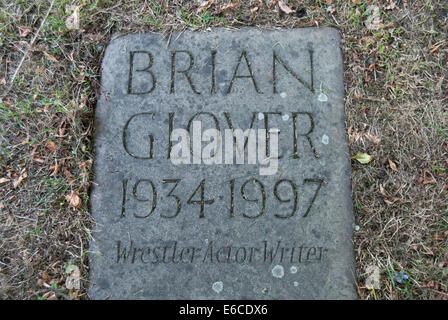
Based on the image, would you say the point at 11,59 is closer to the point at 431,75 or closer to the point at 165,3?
the point at 165,3

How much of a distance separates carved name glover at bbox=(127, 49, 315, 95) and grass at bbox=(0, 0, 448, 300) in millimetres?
209

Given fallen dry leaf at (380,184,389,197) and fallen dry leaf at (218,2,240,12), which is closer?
fallen dry leaf at (380,184,389,197)

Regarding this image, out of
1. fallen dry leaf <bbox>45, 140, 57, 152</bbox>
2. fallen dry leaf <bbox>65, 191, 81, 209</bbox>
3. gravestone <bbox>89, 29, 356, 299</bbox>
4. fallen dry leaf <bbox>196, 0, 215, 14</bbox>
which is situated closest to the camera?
gravestone <bbox>89, 29, 356, 299</bbox>

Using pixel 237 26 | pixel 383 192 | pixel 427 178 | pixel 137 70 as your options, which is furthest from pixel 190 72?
pixel 427 178

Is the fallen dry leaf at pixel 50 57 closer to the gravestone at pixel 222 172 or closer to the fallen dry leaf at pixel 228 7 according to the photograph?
the gravestone at pixel 222 172

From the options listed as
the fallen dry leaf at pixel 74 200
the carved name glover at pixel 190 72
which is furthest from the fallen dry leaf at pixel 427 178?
the fallen dry leaf at pixel 74 200

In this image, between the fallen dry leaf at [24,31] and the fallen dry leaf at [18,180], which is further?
the fallen dry leaf at [24,31]

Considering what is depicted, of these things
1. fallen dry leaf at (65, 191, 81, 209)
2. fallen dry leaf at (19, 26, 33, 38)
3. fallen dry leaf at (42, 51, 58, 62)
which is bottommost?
fallen dry leaf at (65, 191, 81, 209)

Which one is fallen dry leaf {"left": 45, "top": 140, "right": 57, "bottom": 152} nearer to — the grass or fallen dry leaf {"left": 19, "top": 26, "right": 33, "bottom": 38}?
the grass

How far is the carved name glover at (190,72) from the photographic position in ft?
6.47

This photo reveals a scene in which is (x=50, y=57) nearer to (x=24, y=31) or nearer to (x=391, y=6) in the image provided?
(x=24, y=31)

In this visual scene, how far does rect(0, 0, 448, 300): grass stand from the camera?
189 centimetres

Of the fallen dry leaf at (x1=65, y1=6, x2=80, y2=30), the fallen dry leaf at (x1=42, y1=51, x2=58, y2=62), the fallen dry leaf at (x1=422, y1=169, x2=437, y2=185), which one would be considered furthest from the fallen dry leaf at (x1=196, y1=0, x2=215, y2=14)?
the fallen dry leaf at (x1=422, y1=169, x2=437, y2=185)
